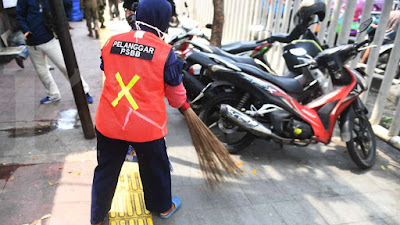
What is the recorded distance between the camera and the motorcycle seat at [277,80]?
354cm

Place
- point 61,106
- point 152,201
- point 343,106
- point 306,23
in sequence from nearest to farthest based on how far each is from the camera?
point 152,201 → point 343,106 → point 306,23 → point 61,106

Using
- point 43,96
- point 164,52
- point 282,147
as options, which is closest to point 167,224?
point 164,52

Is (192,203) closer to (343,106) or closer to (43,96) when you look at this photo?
(343,106)

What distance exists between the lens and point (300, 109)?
341 centimetres

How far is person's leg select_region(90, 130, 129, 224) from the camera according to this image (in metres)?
2.21

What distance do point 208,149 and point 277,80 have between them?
5.07 feet

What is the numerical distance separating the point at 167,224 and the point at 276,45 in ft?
16.9

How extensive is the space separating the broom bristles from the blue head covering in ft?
2.12

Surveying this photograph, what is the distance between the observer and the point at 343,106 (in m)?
3.50

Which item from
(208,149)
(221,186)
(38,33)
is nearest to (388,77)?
(221,186)

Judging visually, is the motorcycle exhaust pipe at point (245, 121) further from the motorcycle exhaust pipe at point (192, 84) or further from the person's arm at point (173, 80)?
the person's arm at point (173, 80)

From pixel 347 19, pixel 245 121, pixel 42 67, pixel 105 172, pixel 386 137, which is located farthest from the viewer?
pixel 347 19

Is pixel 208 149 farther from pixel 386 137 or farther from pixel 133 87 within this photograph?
pixel 386 137

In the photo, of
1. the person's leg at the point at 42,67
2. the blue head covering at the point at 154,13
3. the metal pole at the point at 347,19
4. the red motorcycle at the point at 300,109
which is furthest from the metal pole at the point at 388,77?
the person's leg at the point at 42,67
